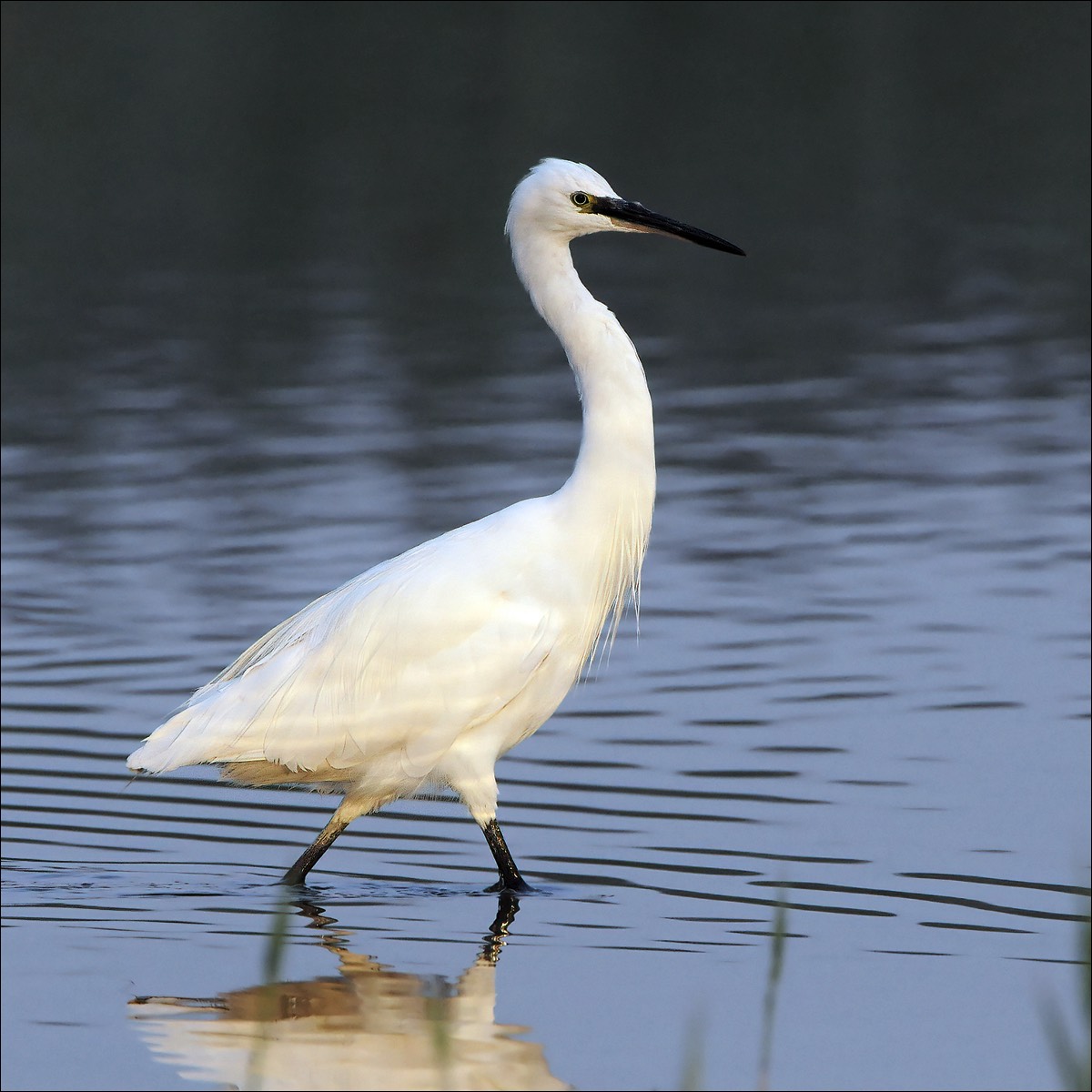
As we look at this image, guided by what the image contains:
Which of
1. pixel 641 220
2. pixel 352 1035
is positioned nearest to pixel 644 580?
pixel 641 220

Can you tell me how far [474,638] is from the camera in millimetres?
6508

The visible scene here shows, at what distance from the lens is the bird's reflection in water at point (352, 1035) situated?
17.3 feet

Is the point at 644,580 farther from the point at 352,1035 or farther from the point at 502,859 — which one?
the point at 352,1035

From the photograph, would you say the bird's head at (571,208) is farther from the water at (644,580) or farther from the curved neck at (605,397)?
the water at (644,580)

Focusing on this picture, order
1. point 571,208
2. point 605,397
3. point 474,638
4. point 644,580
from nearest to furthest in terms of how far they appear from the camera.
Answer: point 474,638 < point 605,397 < point 571,208 < point 644,580

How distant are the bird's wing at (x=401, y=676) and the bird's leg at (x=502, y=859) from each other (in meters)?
0.27

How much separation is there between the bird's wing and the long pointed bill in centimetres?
102

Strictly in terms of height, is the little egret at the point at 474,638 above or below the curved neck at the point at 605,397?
below

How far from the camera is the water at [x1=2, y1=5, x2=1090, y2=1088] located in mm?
5848

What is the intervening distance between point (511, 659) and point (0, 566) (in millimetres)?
5307

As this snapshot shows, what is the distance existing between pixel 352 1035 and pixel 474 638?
1389 mm

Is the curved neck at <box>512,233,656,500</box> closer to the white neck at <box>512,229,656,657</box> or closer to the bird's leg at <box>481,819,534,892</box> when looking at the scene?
the white neck at <box>512,229,656,657</box>

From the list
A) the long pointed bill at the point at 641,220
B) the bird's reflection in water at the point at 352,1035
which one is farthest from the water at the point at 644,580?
the long pointed bill at the point at 641,220

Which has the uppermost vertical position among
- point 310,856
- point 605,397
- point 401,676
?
point 605,397
